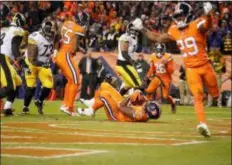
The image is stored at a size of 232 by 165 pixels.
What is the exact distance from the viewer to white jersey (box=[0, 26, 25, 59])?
43.2 ft

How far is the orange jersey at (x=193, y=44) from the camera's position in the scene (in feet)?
33.9

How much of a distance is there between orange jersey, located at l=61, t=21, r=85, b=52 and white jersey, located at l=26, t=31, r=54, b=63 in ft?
0.95

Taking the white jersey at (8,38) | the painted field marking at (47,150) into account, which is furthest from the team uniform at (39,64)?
the painted field marking at (47,150)

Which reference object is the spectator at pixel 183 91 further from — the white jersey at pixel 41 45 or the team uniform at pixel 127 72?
the white jersey at pixel 41 45

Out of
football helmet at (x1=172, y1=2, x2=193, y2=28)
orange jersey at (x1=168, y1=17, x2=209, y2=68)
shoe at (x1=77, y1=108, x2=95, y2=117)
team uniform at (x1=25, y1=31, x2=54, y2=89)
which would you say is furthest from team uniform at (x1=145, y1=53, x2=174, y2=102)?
football helmet at (x1=172, y1=2, x2=193, y2=28)

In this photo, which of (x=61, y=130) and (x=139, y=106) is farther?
(x=139, y=106)

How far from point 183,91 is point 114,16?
630 cm

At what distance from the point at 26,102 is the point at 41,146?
257 inches

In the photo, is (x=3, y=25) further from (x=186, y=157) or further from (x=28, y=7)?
(x=28, y=7)

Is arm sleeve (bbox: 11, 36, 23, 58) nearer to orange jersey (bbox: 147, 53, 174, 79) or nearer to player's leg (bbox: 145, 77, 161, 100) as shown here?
player's leg (bbox: 145, 77, 161, 100)

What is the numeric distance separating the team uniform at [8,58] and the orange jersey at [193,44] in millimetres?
3399

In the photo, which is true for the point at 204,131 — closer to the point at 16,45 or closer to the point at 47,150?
the point at 47,150

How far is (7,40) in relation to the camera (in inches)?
523

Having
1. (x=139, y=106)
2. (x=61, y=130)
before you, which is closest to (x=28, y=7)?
(x=139, y=106)
